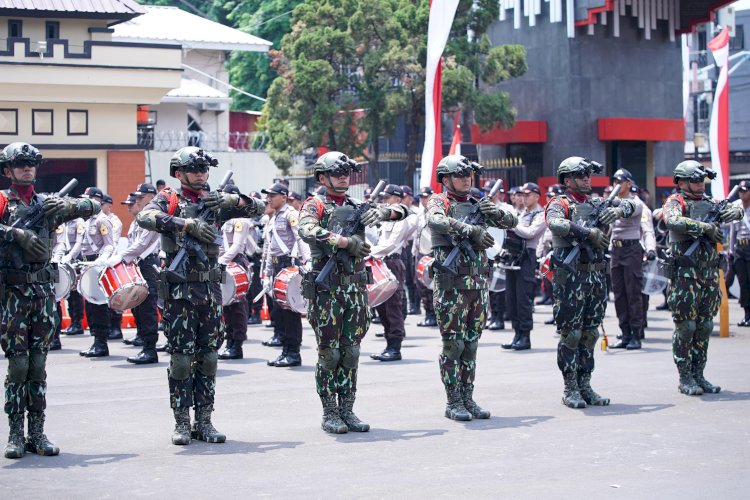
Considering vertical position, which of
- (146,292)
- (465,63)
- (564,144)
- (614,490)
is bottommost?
(614,490)

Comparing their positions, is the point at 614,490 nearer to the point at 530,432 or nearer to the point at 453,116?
the point at 530,432

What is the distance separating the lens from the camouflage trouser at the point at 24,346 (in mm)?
9102

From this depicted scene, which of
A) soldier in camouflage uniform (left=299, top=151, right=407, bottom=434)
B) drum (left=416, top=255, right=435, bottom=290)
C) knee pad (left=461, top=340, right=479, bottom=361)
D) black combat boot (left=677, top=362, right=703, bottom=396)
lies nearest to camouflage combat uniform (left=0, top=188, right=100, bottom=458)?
soldier in camouflage uniform (left=299, top=151, right=407, bottom=434)

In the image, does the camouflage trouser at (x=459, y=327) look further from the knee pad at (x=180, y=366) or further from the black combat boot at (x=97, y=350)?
the black combat boot at (x=97, y=350)

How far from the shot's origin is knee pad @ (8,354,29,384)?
9.10 m

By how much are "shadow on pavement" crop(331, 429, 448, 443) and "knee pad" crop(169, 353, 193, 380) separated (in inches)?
52.0

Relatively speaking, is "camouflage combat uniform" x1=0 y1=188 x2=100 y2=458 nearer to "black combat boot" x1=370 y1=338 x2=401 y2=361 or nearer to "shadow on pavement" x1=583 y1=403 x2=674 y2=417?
"shadow on pavement" x1=583 y1=403 x2=674 y2=417

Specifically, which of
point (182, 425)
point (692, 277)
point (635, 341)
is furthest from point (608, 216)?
point (635, 341)

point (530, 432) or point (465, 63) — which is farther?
point (465, 63)

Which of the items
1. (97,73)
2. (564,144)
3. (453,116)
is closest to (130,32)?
(97,73)

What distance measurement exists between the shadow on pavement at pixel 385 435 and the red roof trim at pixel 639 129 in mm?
23180

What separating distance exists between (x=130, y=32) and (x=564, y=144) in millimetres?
14602

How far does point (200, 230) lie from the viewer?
31.0 feet

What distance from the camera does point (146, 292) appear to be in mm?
14750
